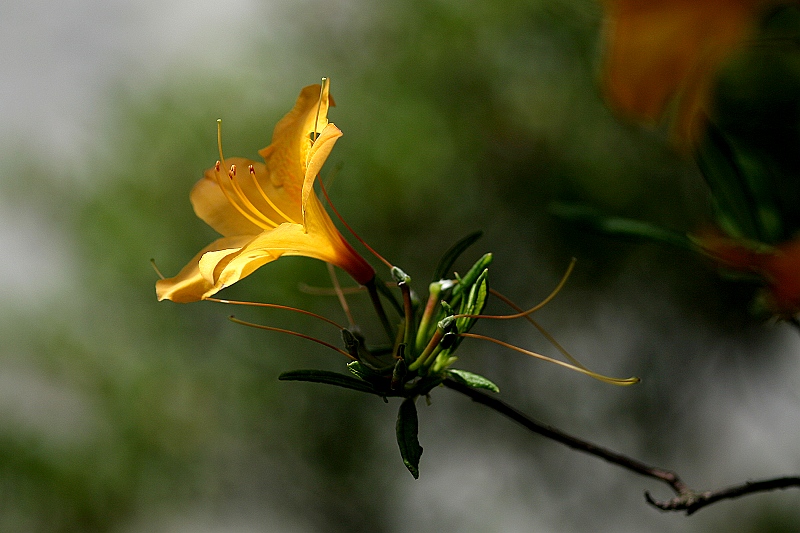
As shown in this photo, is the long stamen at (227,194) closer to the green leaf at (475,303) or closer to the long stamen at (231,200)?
the long stamen at (231,200)

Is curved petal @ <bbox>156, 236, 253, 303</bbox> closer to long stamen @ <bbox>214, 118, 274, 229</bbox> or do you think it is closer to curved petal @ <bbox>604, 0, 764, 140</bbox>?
long stamen @ <bbox>214, 118, 274, 229</bbox>

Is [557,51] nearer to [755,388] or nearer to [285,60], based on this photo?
[285,60]

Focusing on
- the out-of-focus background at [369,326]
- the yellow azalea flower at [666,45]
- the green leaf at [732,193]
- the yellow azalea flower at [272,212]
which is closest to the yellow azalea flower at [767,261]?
the green leaf at [732,193]

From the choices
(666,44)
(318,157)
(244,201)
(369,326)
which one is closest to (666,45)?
(666,44)

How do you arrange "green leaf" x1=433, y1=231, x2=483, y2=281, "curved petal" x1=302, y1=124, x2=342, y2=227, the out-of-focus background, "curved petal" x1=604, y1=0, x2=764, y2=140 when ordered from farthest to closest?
the out-of-focus background
"green leaf" x1=433, y1=231, x2=483, y2=281
"curved petal" x1=302, y1=124, x2=342, y2=227
"curved petal" x1=604, y1=0, x2=764, y2=140

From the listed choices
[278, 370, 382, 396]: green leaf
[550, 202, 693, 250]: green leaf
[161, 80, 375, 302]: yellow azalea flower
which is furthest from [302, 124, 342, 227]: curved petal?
[550, 202, 693, 250]: green leaf
